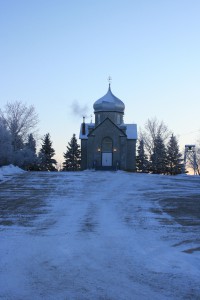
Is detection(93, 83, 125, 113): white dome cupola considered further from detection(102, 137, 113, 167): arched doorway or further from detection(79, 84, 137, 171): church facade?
detection(102, 137, 113, 167): arched doorway

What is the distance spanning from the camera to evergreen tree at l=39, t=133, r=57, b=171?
7350cm

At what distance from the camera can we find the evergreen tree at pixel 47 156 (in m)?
73.5

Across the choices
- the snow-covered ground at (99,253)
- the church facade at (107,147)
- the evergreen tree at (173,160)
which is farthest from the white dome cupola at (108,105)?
the snow-covered ground at (99,253)

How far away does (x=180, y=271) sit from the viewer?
6.59m

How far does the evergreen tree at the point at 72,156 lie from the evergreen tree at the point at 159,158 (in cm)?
1559

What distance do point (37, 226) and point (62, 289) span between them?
5.89 m

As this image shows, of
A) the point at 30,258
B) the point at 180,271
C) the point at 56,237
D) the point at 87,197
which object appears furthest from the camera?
the point at 87,197

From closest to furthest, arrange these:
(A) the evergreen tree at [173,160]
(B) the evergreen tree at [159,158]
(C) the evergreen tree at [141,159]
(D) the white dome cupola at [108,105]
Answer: (D) the white dome cupola at [108,105]
(B) the evergreen tree at [159,158]
(A) the evergreen tree at [173,160]
(C) the evergreen tree at [141,159]

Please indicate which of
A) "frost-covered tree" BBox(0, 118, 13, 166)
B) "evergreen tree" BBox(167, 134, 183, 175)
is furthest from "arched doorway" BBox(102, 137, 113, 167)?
"evergreen tree" BBox(167, 134, 183, 175)

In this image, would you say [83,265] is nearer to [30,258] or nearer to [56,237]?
[30,258]

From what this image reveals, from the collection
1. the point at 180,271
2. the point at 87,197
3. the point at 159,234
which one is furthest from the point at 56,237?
the point at 87,197

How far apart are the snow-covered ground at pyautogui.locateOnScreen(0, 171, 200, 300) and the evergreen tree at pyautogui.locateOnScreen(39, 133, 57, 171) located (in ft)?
192

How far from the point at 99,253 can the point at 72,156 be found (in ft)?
230

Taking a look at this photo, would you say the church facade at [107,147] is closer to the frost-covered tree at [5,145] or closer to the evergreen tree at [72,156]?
the frost-covered tree at [5,145]
